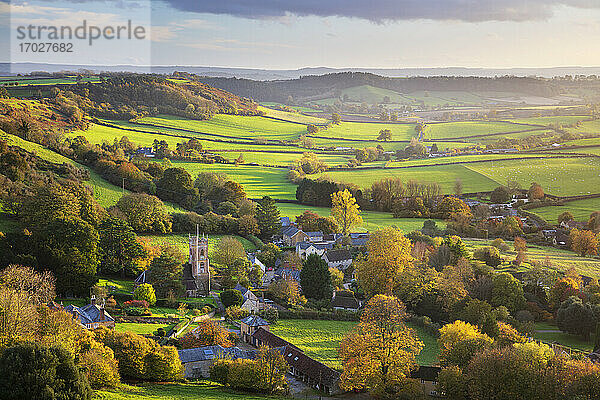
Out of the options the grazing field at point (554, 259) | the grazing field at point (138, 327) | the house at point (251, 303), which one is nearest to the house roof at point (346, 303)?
the house at point (251, 303)

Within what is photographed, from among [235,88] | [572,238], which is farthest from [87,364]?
[235,88]

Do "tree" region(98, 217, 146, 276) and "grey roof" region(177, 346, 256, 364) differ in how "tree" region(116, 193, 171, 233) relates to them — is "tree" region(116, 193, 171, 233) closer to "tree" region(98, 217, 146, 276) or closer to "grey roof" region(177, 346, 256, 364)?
"tree" region(98, 217, 146, 276)

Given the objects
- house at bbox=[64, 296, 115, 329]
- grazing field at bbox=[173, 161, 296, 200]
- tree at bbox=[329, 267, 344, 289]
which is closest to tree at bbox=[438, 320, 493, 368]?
tree at bbox=[329, 267, 344, 289]

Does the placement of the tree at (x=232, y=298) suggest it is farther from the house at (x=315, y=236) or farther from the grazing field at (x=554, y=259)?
the grazing field at (x=554, y=259)

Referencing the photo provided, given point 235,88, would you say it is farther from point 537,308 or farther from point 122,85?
point 537,308

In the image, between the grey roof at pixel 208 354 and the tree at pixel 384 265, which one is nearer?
the grey roof at pixel 208 354

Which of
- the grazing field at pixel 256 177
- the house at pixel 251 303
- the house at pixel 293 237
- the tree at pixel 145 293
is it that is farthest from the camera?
the grazing field at pixel 256 177
